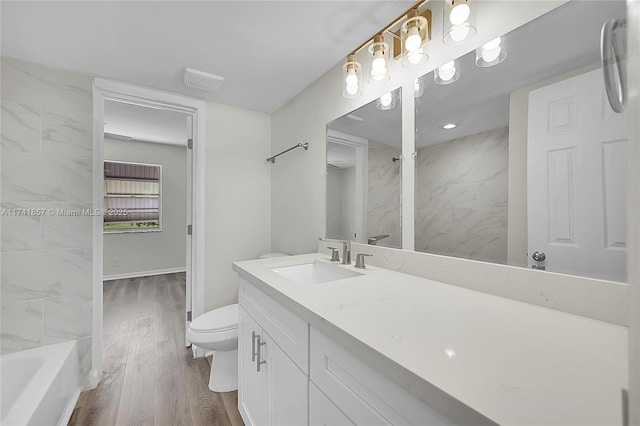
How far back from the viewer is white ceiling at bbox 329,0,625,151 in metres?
0.77

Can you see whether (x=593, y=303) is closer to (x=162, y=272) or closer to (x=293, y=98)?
(x=293, y=98)

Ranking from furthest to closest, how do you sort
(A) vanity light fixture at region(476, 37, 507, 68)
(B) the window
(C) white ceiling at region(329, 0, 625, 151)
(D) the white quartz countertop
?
1. (B) the window
2. (A) vanity light fixture at region(476, 37, 507, 68)
3. (C) white ceiling at region(329, 0, 625, 151)
4. (D) the white quartz countertop

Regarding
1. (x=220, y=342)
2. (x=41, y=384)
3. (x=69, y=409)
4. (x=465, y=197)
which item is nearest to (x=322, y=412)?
(x=465, y=197)

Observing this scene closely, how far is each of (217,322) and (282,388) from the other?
3.28ft

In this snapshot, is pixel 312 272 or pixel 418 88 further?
pixel 312 272

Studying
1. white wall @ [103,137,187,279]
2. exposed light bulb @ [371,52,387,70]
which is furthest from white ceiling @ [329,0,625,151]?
white wall @ [103,137,187,279]

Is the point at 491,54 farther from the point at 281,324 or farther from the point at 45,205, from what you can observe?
the point at 45,205

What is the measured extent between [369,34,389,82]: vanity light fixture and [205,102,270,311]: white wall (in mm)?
1059

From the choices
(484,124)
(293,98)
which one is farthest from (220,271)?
(484,124)

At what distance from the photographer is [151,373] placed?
1882 mm

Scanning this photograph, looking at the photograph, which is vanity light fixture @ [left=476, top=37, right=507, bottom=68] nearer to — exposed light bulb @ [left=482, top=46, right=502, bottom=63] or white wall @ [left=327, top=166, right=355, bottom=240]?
exposed light bulb @ [left=482, top=46, right=502, bottom=63]

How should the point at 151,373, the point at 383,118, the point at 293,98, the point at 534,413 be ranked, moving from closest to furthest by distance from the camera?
the point at 534,413 < the point at 383,118 < the point at 151,373 < the point at 293,98

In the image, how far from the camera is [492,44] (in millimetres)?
974

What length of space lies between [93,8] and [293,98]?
130 centimetres
